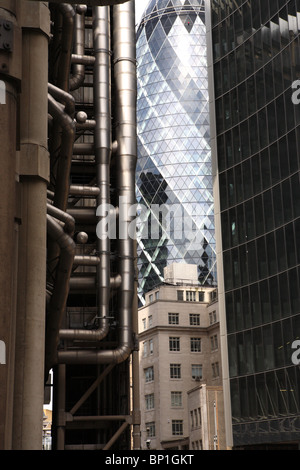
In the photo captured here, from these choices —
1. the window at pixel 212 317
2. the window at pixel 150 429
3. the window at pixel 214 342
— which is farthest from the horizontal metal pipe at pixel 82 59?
the window at pixel 150 429

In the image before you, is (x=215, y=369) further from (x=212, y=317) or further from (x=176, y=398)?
(x=212, y=317)

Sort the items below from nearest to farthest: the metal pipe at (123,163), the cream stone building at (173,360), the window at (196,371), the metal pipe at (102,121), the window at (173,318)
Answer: the metal pipe at (123,163) → the metal pipe at (102,121) → the cream stone building at (173,360) → the window at (196,371) → the window at (173,318)

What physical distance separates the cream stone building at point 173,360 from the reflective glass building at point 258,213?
5948cm

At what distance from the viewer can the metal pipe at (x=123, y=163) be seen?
44.6 metres

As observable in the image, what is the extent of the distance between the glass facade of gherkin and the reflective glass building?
105 metres

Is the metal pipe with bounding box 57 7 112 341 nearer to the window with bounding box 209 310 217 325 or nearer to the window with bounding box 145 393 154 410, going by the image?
the window with bounding box 209 310 217 325

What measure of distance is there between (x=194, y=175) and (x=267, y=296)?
388ft

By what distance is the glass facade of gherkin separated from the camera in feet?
537

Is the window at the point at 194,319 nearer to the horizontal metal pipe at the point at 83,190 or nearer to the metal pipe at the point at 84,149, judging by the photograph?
the metal pipe at the point at 84,149

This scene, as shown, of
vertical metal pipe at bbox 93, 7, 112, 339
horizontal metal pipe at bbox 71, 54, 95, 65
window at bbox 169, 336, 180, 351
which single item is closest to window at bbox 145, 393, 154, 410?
window at bbox 169, 336, 180, 351

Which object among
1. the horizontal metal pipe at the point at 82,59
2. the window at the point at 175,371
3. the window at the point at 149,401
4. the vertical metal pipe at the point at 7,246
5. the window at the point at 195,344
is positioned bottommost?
the vertical metal pipe at the point at 7,246

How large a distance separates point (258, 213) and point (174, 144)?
118m

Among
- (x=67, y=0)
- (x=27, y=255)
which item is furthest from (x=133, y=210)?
(x=67, y=0)

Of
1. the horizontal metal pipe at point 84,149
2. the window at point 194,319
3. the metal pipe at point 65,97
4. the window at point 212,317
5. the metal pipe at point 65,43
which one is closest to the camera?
the metal pipe at point 65,43
